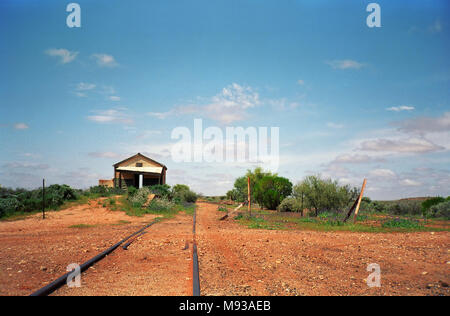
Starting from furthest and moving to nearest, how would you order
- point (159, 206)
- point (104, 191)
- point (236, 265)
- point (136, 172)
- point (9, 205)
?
point (136, 172) → point (104, 191) → point (159, 206) → point (9, 205) → point (236, 265)

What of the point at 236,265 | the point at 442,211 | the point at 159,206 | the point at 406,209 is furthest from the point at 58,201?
the point at 406,209

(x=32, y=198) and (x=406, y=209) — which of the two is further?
(x=406, y=209)

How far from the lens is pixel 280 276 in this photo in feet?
20.5

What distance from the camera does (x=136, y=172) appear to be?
37.6 m

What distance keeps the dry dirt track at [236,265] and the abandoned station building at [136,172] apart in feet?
86.0

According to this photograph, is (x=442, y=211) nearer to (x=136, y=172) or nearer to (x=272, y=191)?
(x=272, y=191)

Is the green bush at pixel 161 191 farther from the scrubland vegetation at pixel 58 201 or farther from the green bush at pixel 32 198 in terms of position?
the green bush at pixel 32 198

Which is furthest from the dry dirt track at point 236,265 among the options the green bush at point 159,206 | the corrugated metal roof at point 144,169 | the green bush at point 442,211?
the corrugated metal roof at point 144,169

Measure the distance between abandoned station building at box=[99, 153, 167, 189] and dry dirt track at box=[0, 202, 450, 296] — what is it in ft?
86.0

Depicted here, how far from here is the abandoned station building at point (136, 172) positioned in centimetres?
3791

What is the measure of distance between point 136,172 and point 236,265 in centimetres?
3218

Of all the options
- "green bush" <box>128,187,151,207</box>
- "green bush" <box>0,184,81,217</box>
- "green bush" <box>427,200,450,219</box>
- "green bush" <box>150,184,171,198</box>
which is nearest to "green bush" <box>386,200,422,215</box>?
"green bush" <box>427,200,450,219</box>
